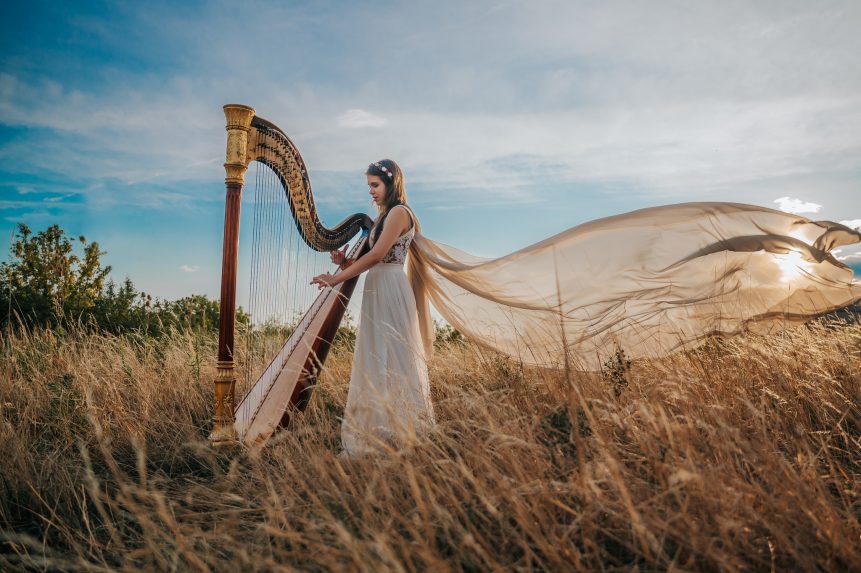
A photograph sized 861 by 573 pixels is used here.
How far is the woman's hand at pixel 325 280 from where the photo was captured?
4012mm

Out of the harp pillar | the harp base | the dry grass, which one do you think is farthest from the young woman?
the harp base

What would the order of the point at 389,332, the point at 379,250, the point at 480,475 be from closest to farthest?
the point at 480,475 → the point at 379,250 → the point at 389,332

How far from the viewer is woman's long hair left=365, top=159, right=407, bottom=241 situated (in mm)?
4152

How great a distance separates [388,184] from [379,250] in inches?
18.9

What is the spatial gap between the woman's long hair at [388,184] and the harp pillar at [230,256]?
89cm

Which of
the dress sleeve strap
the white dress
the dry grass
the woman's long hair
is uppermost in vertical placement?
the woman's long hair

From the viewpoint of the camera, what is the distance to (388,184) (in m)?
4.16

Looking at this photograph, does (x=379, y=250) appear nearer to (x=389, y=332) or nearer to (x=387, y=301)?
(x=387, y=301)

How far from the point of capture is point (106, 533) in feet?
10.3

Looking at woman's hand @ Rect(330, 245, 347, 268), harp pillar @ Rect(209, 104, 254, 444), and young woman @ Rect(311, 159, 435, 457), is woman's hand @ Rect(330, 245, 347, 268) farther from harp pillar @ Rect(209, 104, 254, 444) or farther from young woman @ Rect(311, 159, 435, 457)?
harp pillar @ Rect(209, 104, 254, 444)

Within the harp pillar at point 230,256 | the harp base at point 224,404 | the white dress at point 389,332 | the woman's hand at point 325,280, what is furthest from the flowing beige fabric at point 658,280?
the harp base at point 224,404

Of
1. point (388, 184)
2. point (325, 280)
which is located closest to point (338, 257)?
point (325, 280)

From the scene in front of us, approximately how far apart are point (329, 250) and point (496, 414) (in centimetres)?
176

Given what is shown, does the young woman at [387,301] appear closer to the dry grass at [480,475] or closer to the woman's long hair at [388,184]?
the woman's long hair at [388,184]
